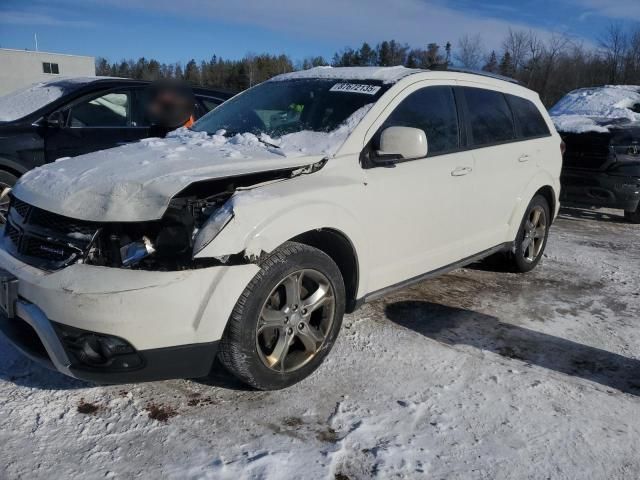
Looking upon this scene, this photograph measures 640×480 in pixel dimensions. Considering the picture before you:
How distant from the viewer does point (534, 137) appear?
515 centimetres

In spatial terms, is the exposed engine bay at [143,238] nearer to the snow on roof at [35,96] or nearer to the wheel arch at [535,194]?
the wheel arch at [535,194]

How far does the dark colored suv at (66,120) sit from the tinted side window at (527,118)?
3.25m

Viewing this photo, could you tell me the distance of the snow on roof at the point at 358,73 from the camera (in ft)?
12.9

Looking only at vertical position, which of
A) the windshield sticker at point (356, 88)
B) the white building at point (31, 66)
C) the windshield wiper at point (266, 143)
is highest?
the white building at point (31, 66)

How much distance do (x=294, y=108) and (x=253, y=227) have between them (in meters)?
1.51

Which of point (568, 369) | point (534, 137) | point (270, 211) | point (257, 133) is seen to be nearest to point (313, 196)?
point (270, 211)

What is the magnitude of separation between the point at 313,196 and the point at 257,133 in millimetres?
968

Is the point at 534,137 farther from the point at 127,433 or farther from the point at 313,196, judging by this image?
the point at 127,433

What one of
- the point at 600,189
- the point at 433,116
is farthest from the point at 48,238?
the point at 600,189

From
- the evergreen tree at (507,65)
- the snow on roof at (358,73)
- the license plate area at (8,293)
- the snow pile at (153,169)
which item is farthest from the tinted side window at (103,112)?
the evergreen tree at (507,65)

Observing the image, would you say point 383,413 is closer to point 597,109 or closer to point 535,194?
point 535,194

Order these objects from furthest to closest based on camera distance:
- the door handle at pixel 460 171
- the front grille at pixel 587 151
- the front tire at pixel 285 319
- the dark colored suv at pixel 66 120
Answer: the front grille at pixel 587 151 → the dark colored suv at pixel 66 120 → the door handle at pixel 460 171 → the front tire at pixel 285 319

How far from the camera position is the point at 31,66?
1887 inches

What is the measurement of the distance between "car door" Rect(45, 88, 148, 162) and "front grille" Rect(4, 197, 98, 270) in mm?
2974
